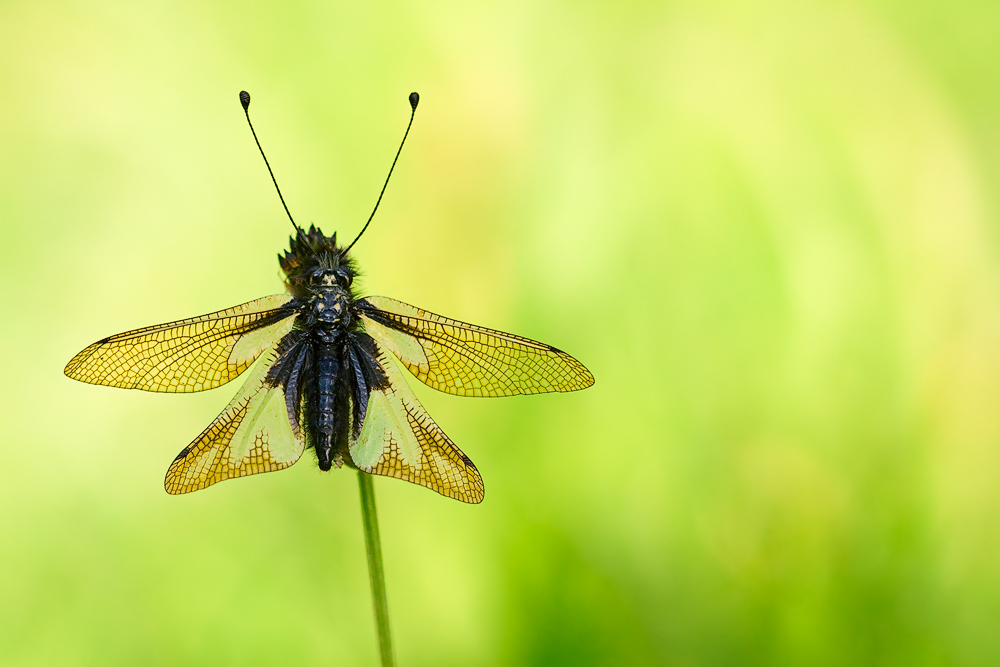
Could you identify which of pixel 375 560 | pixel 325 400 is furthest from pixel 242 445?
pixel 375 560

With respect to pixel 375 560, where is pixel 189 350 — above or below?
above

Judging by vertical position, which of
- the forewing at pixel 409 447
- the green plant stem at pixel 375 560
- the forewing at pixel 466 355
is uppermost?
the forewing at pixel 466 355

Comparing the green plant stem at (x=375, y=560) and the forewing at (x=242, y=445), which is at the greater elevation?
the forewing at (x=242, y=445)

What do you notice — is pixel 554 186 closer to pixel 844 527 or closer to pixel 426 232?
pixel 426 232

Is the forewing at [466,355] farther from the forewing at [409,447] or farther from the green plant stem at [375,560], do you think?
the green plant stem at [375,560]

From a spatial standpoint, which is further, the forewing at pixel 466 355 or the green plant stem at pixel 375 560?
the forewing at pixel 466 355

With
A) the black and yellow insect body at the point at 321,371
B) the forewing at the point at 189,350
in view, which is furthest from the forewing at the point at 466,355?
the forewing at the point at 189,350

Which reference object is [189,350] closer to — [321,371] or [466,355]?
[321,371]
